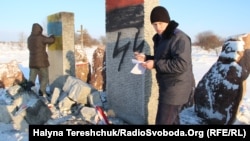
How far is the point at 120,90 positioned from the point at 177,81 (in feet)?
8.42

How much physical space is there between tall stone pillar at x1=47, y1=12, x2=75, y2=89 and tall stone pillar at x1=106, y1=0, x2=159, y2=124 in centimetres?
176

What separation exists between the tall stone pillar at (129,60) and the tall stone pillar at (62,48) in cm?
176

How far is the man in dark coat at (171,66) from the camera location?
9.86 feet

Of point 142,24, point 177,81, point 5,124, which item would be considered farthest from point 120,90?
point 177,81

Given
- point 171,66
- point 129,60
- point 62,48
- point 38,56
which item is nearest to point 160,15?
point 171,66

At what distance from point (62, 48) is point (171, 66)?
4784 mm

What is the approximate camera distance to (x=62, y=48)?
737 cm

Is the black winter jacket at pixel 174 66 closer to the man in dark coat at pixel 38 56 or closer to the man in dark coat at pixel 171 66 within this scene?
the man in dark coat at pixel 171 66

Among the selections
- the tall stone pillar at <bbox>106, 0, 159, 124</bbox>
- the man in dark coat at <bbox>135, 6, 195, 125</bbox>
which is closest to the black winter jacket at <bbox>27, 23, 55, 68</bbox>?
the tall stone pillar at <bbox>106, 0, 159, 124</bbox>

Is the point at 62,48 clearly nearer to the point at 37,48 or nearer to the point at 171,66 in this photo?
the point at 37,48

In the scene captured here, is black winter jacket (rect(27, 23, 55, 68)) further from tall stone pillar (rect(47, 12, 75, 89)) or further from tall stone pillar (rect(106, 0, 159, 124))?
tall stone pillar (rect(106, 0, 159, 124))

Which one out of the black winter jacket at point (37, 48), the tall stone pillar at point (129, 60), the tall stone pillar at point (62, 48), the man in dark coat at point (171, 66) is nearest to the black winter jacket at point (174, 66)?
the man in dark coat at point (171, 66)

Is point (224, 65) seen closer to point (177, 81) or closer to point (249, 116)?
point (249, 116)

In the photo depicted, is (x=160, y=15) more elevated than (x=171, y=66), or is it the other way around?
(x=160, y=15)
